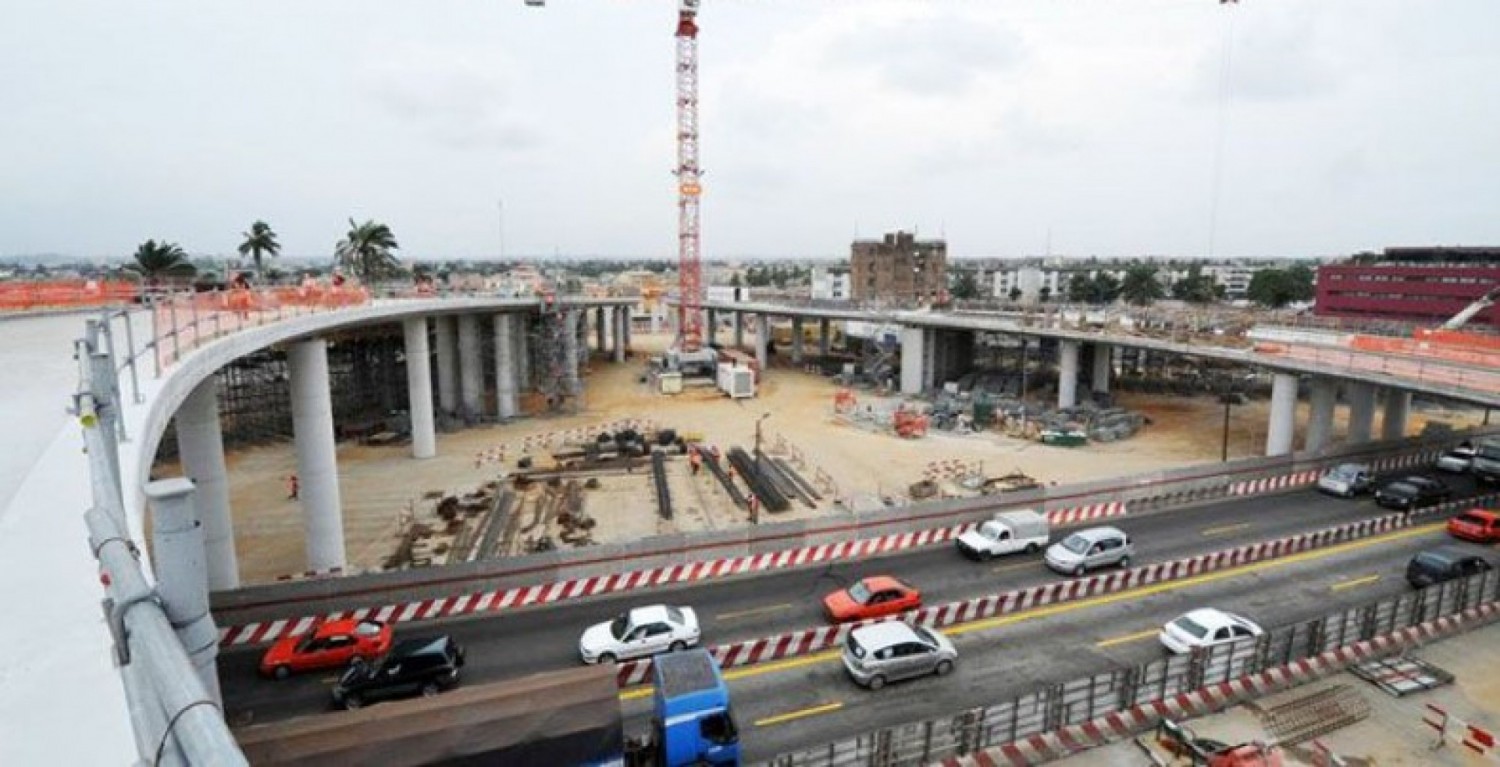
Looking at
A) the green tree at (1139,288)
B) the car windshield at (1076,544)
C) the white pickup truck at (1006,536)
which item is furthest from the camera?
the green tree at (1139,288)

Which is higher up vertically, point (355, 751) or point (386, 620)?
point (355, 751)

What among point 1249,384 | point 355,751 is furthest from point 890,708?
point 1249,384

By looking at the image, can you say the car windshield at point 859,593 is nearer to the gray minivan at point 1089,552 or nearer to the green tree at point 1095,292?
the gray minivan at point 1089,552

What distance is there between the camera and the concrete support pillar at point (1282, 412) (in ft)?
128

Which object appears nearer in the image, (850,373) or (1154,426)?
(1154,426)

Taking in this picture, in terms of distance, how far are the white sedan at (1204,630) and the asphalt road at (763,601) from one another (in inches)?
115

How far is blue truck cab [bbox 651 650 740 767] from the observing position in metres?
14.6

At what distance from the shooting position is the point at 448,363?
58.7 meters

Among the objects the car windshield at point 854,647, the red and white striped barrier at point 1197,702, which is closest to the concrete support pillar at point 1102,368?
the red and white striped barrier at point 1197,702

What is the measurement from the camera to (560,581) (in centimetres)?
2345

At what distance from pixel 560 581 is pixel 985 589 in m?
13.0

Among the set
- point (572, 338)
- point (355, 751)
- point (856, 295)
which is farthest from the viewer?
point (856, 295)

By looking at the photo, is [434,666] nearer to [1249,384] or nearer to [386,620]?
[386,620]

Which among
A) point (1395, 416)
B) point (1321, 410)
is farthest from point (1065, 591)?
point (1395, 416)
